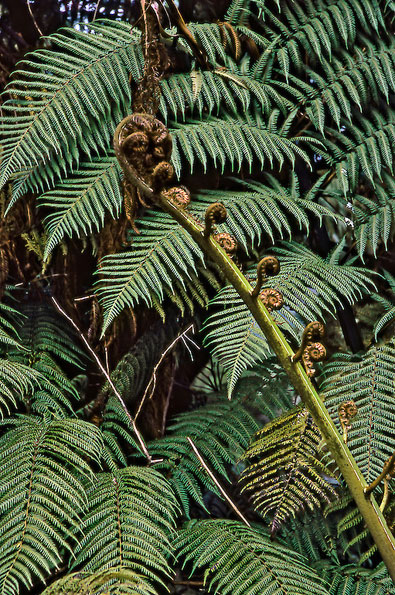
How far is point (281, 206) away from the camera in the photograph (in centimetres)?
179

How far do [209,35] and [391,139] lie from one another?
61 cm

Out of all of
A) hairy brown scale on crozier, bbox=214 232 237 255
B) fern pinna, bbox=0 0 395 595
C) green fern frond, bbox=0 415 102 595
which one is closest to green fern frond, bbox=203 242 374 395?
fern pinna, bbox=0 0 395 595

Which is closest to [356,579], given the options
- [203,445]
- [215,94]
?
[203,445]

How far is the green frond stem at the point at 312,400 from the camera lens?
0.65 metres

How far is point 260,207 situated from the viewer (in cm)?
168

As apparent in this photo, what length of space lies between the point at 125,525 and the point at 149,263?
0.63 m

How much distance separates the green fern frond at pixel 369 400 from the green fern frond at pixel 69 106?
2.84 feet

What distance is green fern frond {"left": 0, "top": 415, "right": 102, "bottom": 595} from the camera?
3.68ft

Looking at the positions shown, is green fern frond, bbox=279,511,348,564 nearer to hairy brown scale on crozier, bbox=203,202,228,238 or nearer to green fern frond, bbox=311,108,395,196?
green fern frond, bbox=311,108,395,196

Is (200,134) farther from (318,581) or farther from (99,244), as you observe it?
(318,581)

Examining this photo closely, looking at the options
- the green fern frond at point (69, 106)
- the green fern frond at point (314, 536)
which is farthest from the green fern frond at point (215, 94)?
the green fern frond at point (314, 536)

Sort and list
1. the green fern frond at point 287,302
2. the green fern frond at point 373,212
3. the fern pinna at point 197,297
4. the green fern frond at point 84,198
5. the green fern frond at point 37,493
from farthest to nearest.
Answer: the green fern frond at point 373,212 → the green fern frond at point 84,198 → the green fern frond at point 287,302 → the fern pinna at point 197,297 → the green fern frond at point 37,493

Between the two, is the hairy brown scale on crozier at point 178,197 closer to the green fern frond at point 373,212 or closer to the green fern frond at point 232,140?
the green fern frond at point 232,140

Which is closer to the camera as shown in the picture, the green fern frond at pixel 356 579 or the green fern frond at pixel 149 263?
the green fern frond at pixel 356 579
